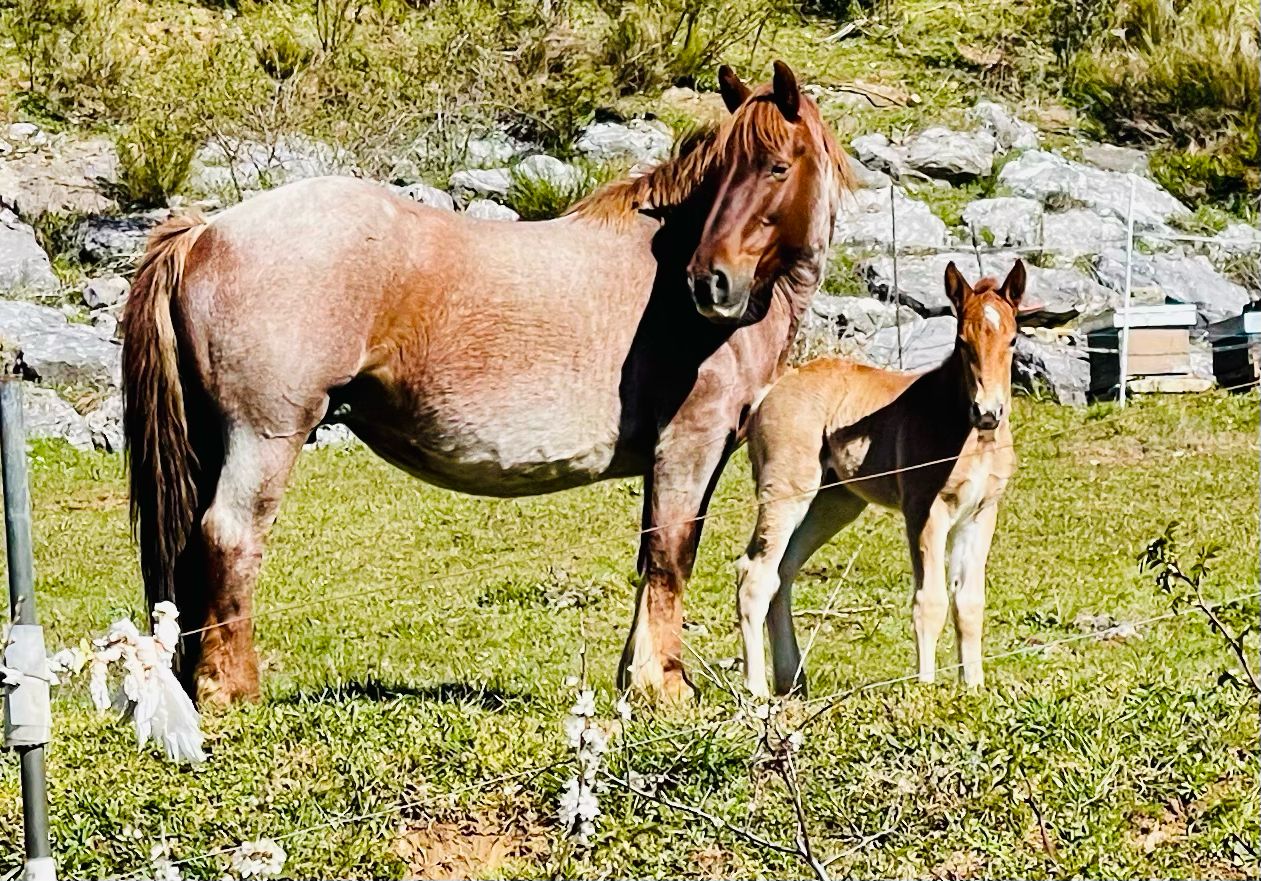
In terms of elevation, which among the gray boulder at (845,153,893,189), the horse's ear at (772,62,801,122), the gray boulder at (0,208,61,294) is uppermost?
the horse's ear at (772,62,801,122)

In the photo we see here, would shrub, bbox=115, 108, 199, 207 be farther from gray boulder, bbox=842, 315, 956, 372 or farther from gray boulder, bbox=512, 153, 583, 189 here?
gray boulder, bbox=842, 315, 956, 372

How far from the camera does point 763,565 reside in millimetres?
6223

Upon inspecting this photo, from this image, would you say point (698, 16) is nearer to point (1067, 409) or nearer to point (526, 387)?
point (1067, 409)

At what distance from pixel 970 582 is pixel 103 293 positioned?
8.78m

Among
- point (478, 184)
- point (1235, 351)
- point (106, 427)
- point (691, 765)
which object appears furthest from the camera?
point (478, 184)

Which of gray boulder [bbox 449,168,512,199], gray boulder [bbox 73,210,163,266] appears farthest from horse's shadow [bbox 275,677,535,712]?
gray boulder [bbox 449,168,512,199]

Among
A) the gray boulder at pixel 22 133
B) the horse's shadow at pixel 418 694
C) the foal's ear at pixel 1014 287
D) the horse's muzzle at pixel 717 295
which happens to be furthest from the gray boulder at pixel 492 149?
the horse's muzzle at pixel 717 295

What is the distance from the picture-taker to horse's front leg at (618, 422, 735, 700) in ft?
19.3

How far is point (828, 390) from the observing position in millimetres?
6434

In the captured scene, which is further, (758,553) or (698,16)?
(698,16)

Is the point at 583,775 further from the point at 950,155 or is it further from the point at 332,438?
the point at 950,155

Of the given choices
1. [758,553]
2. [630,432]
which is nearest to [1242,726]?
[758,553]

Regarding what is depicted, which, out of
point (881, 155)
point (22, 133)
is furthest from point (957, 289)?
point (22, 133)

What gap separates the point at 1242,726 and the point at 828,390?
75.2 inches
